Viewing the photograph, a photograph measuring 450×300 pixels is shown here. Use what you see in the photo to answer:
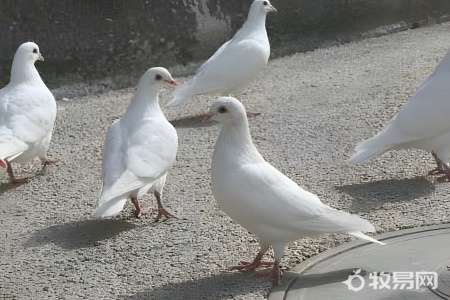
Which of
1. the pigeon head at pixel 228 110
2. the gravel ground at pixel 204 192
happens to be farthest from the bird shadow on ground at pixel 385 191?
the pigeon head at pixel 228 110

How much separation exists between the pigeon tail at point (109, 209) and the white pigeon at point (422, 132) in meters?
1.69

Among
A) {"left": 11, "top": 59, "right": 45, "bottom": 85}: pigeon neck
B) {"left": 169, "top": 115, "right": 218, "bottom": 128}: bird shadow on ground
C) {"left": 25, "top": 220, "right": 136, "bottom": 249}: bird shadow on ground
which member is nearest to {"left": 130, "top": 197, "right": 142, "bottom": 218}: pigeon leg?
{"left": 25, "top": 220, "right": 136, "bottom": 249}: bird shadow on ground

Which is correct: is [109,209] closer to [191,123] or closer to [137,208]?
[137,208]

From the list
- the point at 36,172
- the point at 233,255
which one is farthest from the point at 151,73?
the point at 233,255

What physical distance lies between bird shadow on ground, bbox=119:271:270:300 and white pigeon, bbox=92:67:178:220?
0.73 metres

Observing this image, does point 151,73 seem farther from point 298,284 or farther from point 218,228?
point 298,284

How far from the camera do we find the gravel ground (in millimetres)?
5047

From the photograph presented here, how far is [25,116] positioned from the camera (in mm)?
6801

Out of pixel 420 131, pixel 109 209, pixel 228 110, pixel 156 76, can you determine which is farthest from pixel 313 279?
pixel 156 76

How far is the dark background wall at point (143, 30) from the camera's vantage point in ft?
31.5

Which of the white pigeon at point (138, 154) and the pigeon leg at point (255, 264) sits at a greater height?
the white pigeon at point (138, 154)

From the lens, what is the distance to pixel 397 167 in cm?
658

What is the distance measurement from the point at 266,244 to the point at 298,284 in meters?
0.28

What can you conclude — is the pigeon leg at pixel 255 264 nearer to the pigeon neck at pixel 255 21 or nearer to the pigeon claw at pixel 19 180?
the pigeon claw at pixel 19 180
